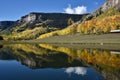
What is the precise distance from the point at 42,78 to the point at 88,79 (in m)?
7.41

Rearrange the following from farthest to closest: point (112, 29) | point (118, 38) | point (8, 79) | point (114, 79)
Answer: point (112, 29) → point (118, 38) → point (8, 79) → point (114, 79)

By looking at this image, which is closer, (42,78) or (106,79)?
(106,79)

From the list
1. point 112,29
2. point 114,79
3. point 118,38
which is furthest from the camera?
point 112,29

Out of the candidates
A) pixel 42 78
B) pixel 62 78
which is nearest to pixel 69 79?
pixel 62 78

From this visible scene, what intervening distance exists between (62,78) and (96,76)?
5916 mm

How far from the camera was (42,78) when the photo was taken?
141 feet

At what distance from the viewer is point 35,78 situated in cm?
4262

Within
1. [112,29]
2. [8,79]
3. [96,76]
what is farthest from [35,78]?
[112,29]

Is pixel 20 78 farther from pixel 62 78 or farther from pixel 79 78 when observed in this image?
pixel 79 78

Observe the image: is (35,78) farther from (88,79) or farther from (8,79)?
(88,79)

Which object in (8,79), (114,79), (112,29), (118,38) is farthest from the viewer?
(112,29)

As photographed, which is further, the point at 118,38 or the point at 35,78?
the point at 118,38

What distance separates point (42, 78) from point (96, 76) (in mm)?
8833

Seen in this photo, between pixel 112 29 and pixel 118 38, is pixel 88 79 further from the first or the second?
pixel 112 29
